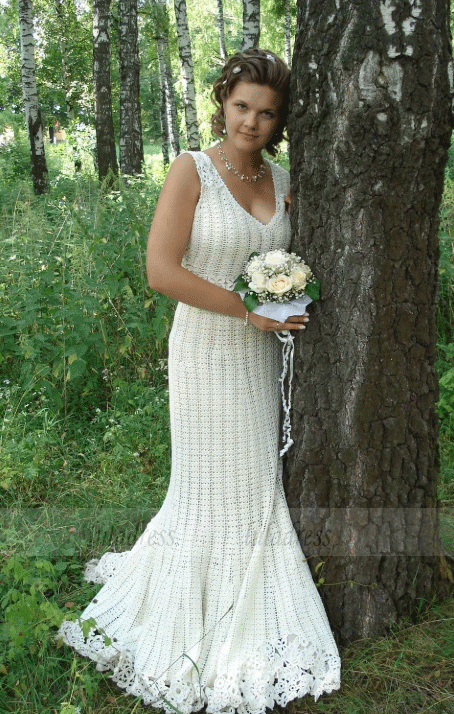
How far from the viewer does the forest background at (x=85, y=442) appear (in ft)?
7.98

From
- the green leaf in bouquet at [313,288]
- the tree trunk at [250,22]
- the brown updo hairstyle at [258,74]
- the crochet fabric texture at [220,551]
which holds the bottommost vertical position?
the crochet fabric texture at [220,551]

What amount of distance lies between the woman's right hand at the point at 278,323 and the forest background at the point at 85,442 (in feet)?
4.13

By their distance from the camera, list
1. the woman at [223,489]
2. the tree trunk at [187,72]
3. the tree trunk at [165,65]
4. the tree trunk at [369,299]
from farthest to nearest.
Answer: the tree trunk at [165,65] < the tree trunk at [187,72] < the woman at [223,489] < the tree trunk at [369,299]

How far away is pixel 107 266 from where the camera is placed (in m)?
4.47

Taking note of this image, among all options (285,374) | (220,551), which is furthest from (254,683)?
(285,374)

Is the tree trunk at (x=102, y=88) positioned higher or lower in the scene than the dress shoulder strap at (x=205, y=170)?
higher

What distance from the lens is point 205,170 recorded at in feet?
8.18

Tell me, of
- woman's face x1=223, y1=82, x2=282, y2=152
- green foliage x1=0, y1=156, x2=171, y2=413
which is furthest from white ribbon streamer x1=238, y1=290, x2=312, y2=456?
green foliage x1=0, y1=156, x2=171, y2=413

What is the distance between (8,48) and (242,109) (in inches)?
965

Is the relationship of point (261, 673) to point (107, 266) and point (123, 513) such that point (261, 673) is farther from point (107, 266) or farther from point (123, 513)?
point (107, 266)

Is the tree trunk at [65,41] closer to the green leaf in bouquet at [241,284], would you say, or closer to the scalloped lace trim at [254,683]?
the green leaf in bouquet at [241,284]

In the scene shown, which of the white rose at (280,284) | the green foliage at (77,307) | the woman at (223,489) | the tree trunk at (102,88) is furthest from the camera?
the tree trunk at (102,88)

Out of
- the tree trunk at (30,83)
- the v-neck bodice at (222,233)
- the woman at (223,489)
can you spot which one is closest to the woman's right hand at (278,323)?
the woman at (223,489)

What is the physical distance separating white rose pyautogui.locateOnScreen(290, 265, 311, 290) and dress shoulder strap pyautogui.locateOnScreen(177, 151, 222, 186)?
1.60 feet
